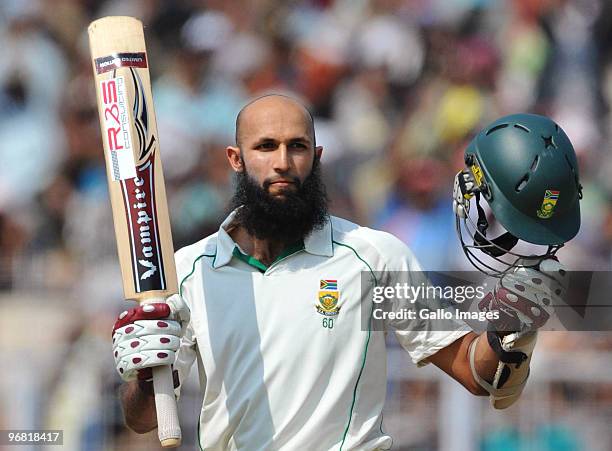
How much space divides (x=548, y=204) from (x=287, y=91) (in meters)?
3.83

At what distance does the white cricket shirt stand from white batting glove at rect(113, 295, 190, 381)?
0.28m

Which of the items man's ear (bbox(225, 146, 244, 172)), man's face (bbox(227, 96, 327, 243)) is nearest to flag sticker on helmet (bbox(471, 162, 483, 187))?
man's face (bbox(227, 96, 327, 243))

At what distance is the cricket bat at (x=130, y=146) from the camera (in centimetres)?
311

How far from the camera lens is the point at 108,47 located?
315 centimetres

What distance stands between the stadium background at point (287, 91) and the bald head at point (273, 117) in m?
2.37

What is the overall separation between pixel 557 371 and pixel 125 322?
2809 millimetres

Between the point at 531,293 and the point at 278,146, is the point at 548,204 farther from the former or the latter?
the point at 278,146

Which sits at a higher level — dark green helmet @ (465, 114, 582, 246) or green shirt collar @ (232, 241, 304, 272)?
dark green helmet @ (465, 114, 582, 246)

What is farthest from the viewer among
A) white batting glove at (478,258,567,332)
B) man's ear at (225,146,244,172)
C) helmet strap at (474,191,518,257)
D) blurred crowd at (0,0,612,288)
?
blurred crowd at (0,0,612,288)

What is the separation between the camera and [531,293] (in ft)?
9.19

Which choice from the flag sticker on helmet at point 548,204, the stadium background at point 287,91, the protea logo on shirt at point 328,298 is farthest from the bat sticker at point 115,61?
the stadium background at point 287,91

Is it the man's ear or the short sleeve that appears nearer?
the short sleeve

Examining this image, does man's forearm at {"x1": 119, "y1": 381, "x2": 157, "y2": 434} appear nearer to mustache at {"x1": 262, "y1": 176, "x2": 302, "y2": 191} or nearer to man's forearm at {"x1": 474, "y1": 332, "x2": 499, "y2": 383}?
mustache at {"x1": 262, "y1": 176, "x2": 302, "y2": 191}

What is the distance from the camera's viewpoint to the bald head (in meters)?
3.29
